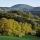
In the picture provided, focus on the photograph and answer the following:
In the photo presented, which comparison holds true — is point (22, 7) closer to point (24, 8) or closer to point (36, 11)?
point (24, 8)

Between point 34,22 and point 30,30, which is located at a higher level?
point 34,22

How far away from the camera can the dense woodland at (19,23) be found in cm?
212

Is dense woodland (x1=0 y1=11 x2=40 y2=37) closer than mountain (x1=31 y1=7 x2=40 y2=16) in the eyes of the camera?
Yes

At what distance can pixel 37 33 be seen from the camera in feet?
6.94

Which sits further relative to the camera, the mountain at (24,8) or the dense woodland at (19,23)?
the mountain at (24,8)

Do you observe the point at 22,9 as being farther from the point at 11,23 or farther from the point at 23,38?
the point at 23,38

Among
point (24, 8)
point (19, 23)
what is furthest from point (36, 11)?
point (19, 23)

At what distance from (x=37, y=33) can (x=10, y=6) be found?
0.77 m

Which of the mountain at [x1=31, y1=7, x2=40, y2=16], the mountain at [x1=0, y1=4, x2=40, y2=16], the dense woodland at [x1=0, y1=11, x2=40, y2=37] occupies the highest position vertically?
the mountain at [x1=0, y1=4, x2=40, y2=16]

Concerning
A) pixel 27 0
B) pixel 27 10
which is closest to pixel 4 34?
pixel 27 10

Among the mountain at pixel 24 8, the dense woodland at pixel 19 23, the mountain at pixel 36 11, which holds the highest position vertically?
the mountain at pixel 24 8

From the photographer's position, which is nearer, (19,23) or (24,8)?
(19,23)

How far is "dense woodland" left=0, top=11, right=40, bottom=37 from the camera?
212cm

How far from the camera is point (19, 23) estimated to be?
221cm
